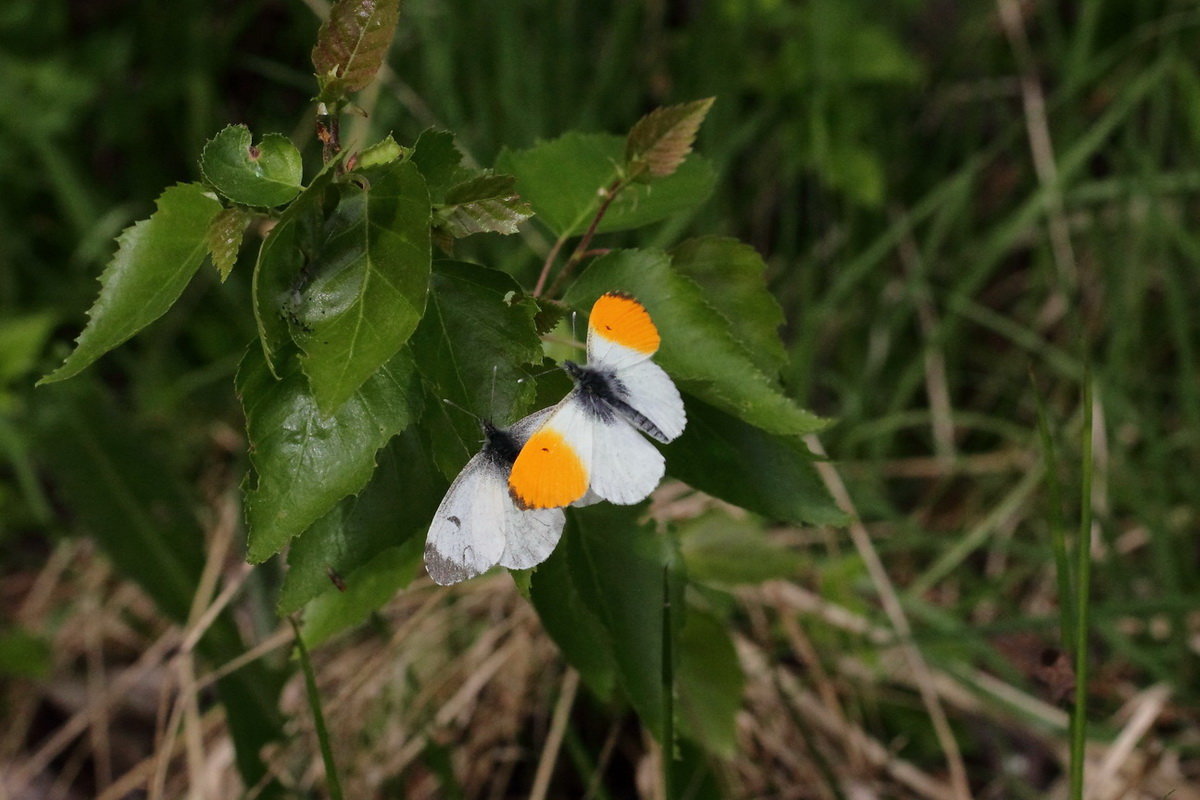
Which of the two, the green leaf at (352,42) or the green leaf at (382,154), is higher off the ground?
the green leaf at (352,42)

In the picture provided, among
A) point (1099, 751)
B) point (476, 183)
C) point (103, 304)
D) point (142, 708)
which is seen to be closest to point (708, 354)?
point (476, 183)

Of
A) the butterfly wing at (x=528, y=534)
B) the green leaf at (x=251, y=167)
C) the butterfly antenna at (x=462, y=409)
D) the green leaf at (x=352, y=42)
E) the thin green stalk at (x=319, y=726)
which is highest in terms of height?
the green leaf at (x=352, y=42)

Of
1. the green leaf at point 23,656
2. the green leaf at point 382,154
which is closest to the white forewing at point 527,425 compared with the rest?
the green leaf at point 382,154

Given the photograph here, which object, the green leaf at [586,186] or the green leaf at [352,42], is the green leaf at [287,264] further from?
the green leaf at [586,186]

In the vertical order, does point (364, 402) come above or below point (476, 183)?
below

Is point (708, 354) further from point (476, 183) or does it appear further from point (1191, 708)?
point (1191, 708)

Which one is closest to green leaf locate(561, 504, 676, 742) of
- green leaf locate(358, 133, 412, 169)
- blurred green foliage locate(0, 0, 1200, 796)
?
green leaf locate(358, 133, 412, 169)

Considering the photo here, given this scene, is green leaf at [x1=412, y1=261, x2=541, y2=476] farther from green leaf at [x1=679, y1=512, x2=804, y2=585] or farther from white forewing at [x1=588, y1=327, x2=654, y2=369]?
green leaf at [x1=679, y1=512, x2=804, y2=585]

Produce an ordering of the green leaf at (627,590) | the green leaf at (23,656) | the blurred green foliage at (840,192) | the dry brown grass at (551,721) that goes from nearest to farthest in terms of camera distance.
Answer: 1. the green leaf at (627,590)
2. the dry brown grass at (551,721)
3. the green leaf at (23,656)
4. the blurred green foliage at (840,192)
